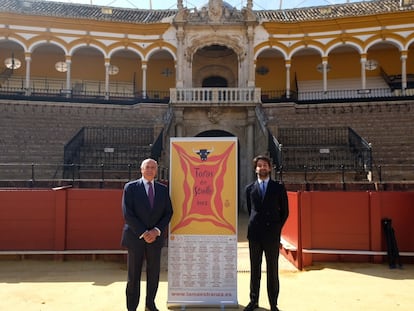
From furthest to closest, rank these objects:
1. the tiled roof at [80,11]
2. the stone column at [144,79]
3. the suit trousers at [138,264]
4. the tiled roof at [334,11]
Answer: the stone column at [144,79], the tiled roof at [80,11], the tiled roof at [334,11], the suit trousers at [138,264]

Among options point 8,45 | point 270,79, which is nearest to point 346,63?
point 270,79

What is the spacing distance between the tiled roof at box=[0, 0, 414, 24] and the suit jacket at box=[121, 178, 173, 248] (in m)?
18.3

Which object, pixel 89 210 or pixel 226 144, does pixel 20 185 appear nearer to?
pixel 89 210

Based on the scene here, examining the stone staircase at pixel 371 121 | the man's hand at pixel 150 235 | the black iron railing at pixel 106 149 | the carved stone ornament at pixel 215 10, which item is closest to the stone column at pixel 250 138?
the stone staircase at pixel 371 121

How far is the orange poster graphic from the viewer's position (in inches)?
178

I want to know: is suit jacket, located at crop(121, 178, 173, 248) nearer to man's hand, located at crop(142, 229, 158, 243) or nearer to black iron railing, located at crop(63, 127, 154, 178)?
man's hand, located at crop(142, 229, 158, 243)

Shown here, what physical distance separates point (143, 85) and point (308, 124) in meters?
10.1

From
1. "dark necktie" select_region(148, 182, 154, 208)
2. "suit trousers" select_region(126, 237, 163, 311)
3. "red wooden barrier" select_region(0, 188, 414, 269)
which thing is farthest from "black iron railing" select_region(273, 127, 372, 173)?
"suit trousers" select_region(126, 237, 163, 311)

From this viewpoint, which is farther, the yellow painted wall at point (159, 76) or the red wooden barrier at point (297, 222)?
the yellow painted wall at point (159, 76)

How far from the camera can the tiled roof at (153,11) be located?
20.3 m

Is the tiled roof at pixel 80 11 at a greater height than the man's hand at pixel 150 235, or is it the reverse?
the tiled roof at pixel 80 11

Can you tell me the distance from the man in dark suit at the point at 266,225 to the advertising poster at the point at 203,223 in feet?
0.97

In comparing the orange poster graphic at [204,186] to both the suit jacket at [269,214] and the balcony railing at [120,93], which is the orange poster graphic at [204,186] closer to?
the suit jacket at [269,214]

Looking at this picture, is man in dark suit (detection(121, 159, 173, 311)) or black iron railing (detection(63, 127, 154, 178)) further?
black iron railing (detection(63, 127, 154, 178))
